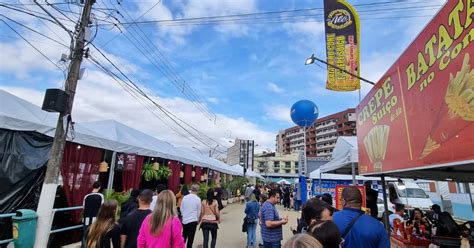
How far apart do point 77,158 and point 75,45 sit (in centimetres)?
257

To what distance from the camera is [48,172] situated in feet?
17.4

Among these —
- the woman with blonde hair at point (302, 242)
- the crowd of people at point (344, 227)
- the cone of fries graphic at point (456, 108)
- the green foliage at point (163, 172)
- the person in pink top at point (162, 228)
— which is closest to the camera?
the woman with blonde hair at point (302, 242)

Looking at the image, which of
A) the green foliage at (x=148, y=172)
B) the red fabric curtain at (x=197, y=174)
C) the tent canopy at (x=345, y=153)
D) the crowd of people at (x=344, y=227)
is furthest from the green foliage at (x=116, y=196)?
the red fabric curtain at (x=197, y=174)

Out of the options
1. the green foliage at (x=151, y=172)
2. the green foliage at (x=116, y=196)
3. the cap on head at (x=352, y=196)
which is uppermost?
the green foliage at (x=151, y=172)

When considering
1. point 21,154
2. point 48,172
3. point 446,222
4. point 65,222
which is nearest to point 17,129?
point 21,154

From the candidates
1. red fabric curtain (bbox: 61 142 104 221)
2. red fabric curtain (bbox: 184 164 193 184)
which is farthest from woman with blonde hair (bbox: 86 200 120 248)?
red fabric curtain (bbox: 184 164 193 184)

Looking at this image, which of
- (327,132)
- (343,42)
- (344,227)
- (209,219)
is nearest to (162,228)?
(344,227)

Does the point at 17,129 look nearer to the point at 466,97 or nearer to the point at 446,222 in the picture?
the point at 466,97

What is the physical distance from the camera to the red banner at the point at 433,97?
1.82m

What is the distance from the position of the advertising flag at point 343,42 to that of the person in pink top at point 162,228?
7.41 m

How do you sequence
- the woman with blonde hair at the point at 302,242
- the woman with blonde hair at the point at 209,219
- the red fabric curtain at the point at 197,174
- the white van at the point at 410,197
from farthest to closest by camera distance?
1. the red fabric curtain at the point at 197,174
2. the white van at the point at 410,197
3. the woman with blonde hair at the point at 209,219
4. the woman with blonde hair at the point at 302,242

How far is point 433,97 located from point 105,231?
360 centimetres

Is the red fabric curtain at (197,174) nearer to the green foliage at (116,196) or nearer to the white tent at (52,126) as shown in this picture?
the white tent at (52,126)

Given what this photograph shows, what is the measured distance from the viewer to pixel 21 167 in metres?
5.63
